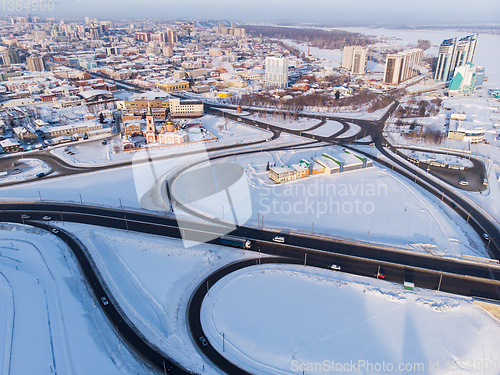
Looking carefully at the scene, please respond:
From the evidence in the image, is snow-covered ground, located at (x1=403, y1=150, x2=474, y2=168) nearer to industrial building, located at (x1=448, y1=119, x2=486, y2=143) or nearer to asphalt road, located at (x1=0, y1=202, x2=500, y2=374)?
industrial building, located at (x1=448, y1=119, x2=486, y2=143)

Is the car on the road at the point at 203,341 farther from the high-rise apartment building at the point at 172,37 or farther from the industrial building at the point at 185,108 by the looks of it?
the high-rise apartment building at the point at 172,37

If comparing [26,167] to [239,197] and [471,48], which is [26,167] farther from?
[471,48]

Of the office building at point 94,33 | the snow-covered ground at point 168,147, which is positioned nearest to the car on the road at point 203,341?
the snow-covered ground at point 168,147

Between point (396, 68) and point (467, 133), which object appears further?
point (396, 68)

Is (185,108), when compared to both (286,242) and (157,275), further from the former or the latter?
(157,275)

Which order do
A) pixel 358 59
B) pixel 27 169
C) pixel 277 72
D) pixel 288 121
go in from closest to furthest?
pixel 27 169
pixel 288 121
pixel 277 72
pixel 358 59

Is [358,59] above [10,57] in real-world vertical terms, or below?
above

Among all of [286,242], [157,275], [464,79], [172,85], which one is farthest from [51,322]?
[464,79]

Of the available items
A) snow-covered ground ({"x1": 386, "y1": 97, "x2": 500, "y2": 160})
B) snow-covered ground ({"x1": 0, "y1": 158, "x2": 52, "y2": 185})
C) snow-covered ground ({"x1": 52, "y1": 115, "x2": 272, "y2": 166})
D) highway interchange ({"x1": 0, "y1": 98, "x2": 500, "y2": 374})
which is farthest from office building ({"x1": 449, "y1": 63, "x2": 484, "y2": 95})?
snow-covered ground ({"x1": 0, "y1": 158, "x2": 52, "y2": 185})
